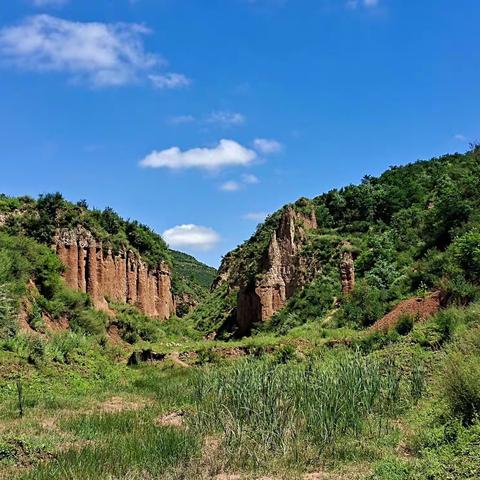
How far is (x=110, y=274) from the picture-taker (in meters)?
51.1

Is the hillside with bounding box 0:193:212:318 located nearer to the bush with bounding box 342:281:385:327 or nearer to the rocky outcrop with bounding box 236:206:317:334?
the rocky outcrop with bounding box 236:206:317:334

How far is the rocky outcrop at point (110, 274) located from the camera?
1816 inches

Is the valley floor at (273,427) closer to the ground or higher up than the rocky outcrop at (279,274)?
Result: closer to the ground

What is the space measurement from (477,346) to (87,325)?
94.2 ft

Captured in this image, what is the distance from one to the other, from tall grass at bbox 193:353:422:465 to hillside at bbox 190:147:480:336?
10.4 metres

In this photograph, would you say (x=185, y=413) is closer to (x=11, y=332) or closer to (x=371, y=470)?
(x=371, y=470)

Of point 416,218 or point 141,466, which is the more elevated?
point 416,218

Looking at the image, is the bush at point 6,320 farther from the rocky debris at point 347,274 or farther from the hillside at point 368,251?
the rocky debris at point 347,274

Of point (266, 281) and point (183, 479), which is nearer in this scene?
point (183, 479)

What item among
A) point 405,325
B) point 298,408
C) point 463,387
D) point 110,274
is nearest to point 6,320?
point 405,325

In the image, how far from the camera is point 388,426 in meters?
10.8

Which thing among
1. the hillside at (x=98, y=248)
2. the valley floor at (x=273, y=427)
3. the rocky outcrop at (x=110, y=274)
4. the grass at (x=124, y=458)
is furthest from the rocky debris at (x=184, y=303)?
the grass at (x=124, y=458)

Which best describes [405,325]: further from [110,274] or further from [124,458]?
[110,274]

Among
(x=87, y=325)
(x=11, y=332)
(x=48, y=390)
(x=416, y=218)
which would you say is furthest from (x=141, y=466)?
(x=416, y=218)
